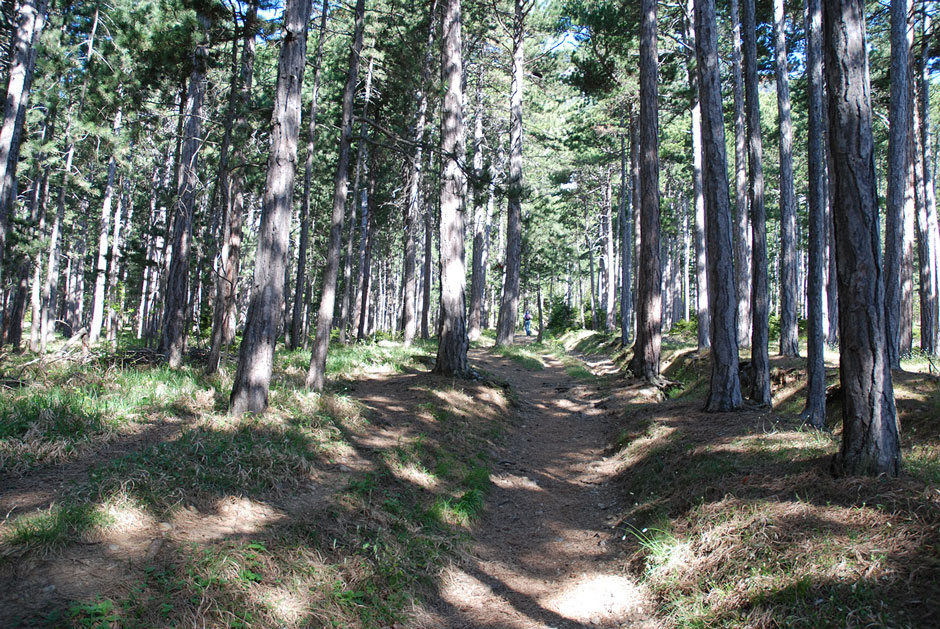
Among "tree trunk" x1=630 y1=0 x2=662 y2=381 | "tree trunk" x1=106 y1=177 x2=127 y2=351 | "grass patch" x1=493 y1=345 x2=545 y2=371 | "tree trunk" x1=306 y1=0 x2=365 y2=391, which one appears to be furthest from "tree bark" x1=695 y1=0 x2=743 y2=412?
"tree trunk" x1=106 y1=177 x2=127 y2=351

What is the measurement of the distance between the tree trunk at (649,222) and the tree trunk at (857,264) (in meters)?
8.00

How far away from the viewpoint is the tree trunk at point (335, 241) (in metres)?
9.18

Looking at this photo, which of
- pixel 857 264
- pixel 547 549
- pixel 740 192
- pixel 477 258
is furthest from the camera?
pixel 477 258

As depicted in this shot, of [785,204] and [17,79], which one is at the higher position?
[17,79]

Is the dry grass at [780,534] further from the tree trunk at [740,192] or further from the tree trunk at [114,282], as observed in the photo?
the tree trunk at [114,282]

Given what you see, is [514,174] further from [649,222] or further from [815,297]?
[815,297]

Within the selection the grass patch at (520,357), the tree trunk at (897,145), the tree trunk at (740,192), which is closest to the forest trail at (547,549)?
the tree trunk at (897,145)

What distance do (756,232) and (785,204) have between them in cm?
549

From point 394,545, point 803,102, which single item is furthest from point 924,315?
point 394,545

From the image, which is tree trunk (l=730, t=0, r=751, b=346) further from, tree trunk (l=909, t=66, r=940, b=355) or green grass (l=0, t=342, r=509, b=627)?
green grass (l=0, t=342, r=509, b=627)

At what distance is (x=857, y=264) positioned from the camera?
439 cm

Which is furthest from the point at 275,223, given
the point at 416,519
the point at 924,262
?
the point at 924,262

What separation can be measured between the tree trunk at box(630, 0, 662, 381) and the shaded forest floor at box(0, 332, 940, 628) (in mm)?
4711

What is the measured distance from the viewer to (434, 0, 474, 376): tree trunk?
11.0 m
